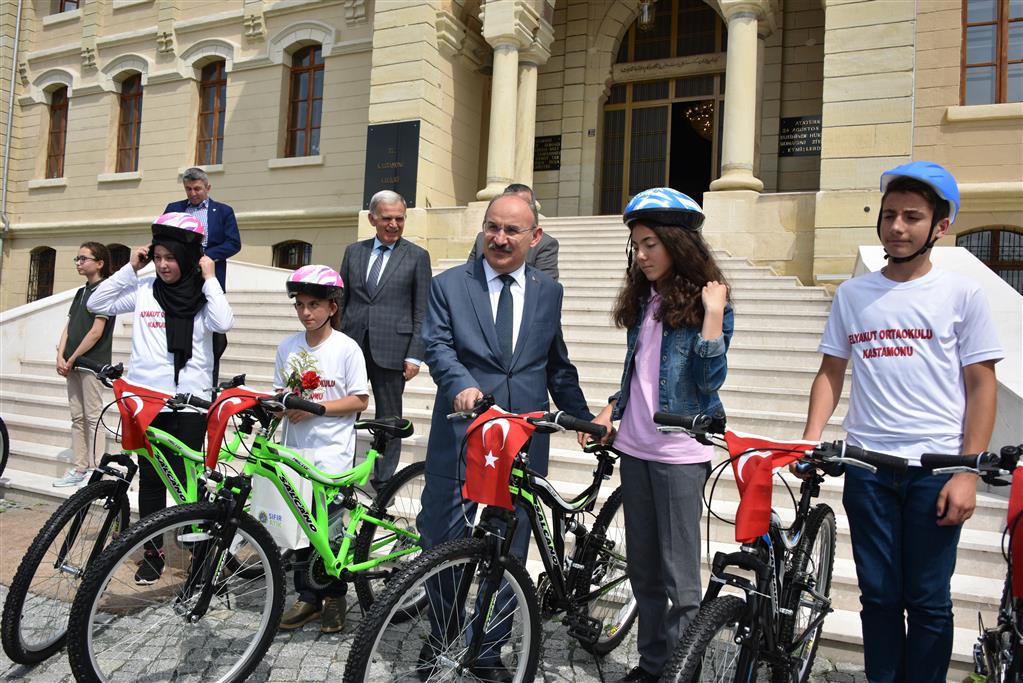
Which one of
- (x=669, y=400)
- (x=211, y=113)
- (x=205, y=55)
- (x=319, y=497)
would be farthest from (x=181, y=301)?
(x=205, y=55)

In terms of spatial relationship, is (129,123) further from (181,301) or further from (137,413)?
(137,413)

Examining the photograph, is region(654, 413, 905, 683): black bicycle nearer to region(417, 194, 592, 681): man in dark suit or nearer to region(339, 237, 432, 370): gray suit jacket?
region(417, 194, 592, 681): man in dark suit

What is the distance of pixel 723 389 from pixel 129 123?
19.2 m

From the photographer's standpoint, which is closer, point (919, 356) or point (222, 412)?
point (919, 356)

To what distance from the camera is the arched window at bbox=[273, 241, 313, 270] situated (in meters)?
17.4

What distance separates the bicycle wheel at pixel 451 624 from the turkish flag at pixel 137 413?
1.43m

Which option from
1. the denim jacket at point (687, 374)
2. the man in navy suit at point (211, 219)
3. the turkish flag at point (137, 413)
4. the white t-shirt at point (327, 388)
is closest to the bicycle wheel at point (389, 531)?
the white t-shirt at point (327, 388)

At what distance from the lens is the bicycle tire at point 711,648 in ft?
6.89

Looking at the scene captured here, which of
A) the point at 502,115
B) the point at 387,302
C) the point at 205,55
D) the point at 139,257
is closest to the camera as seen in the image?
the point at 139,257

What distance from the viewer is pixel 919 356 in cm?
261

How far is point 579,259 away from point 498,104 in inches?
160

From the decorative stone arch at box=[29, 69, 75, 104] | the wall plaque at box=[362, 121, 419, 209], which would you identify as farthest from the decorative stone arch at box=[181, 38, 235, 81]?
the wall plaque at box=[362, 121, 419, 209]

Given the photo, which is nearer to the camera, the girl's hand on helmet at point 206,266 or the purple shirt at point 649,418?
the purple shirt at point 649,418

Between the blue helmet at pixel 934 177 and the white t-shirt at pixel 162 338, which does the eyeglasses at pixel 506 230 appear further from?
the white t-shirt at pixel 162 338
